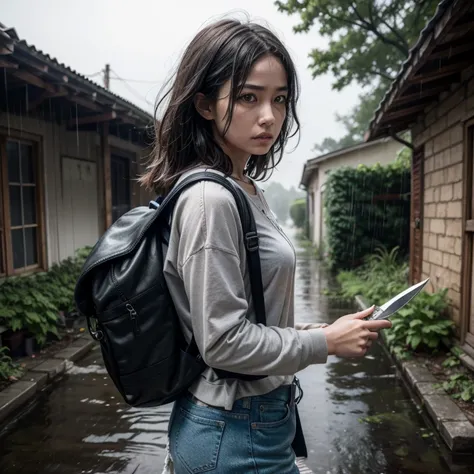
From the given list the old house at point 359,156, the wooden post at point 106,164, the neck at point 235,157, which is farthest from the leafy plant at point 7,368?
the old house at point 359,156

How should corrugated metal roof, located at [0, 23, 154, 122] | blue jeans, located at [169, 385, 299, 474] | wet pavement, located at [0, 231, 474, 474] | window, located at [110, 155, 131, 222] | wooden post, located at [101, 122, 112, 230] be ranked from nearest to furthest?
blue jeans, located at [169, 385, 299, 474] → wet pavement, located at [0, 231, 474, 474] → corrugated metal roof, located at [0, 23, 154, 122] → wooden post, located at [101, 122, 112, 230] → window, located at [110, 155, 131, 222]

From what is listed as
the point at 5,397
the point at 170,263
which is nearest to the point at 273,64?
the point at 170,263

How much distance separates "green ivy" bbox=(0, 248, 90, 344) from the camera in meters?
4.80

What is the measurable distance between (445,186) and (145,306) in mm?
5014

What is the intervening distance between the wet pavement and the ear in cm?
268

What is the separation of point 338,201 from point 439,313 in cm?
681

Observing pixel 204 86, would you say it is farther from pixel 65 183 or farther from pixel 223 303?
pixel 65 183

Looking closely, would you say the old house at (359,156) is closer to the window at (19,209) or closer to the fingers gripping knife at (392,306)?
the window at (19,209)

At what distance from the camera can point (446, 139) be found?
17.0 ft

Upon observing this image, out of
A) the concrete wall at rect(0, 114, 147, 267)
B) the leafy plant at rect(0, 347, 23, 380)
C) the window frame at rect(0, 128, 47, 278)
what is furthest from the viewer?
the concrete wall at rect(0, 114, 147, 267)

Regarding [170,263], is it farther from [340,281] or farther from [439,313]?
[340,281]

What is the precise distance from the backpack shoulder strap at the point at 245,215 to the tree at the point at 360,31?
1537 cm

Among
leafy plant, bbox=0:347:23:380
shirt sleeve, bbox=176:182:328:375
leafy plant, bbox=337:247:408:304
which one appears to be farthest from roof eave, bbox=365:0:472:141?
leafy plant, bbox=0:347:23:380

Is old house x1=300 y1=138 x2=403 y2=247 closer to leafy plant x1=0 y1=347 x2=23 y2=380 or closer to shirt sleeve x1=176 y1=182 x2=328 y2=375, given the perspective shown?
leafy plant x1=0 y1=347 x2=23 y2=380
